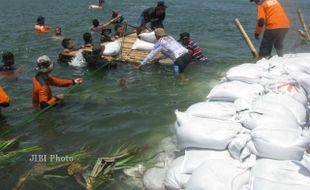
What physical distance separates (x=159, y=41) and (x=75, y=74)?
2727 mm

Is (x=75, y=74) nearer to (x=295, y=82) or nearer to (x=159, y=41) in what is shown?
(x=159, y=41)

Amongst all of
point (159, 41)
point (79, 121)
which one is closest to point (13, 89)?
Result: point (79, 121)

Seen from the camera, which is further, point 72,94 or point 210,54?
point 210,54

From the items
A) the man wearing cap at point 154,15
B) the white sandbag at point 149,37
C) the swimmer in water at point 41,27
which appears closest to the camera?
the white sandbag at point 149,37

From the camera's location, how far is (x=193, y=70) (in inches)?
416

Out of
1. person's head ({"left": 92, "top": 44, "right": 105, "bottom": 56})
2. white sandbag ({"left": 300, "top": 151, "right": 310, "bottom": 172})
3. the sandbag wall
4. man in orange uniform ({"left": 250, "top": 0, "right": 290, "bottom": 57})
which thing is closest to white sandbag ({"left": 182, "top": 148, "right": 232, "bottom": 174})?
the sandbag wall

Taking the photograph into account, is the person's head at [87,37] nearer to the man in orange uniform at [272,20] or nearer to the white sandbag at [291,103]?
the man in orange uniform at [272,20]

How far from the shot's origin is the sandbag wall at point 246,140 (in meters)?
4.00

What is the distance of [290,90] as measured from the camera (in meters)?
5.95

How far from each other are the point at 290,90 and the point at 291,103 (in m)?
0.47

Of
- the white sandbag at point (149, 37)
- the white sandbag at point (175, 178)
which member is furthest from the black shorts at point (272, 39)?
the white sandbag at point (175, 178)

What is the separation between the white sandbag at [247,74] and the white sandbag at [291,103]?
84 centimetres

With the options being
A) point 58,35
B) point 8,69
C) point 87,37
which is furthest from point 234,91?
point 58,35

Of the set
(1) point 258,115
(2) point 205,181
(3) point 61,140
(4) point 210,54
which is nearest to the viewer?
(2) point 205,181
